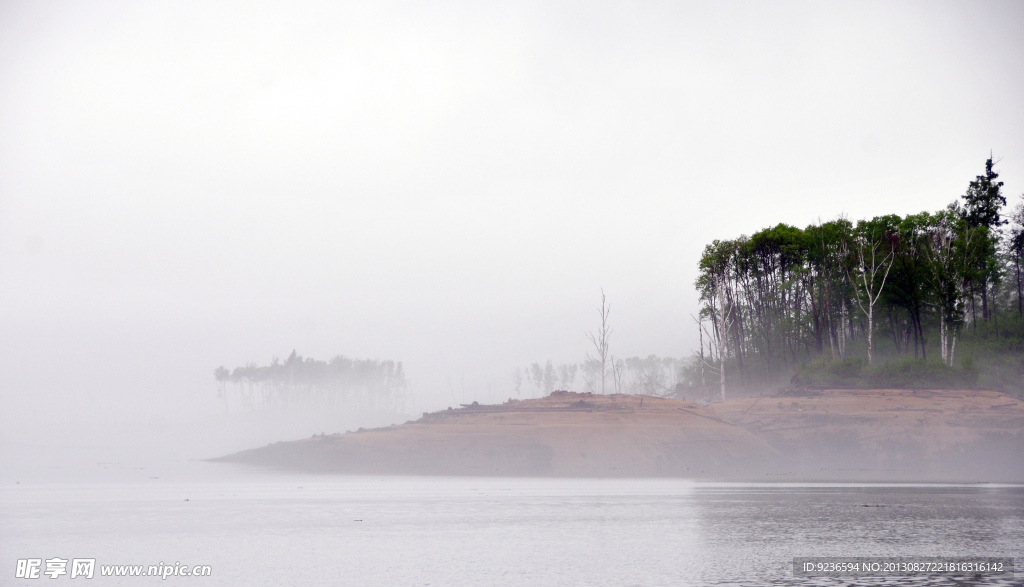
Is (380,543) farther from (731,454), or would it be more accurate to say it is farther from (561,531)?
(731,454)

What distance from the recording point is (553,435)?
52.7 meters

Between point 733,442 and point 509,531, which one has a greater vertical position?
point 509,531

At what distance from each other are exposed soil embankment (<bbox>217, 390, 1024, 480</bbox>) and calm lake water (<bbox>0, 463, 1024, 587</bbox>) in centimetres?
1286

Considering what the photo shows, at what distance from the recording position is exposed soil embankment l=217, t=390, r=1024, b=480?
4809 centimetres

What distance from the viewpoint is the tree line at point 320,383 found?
175m

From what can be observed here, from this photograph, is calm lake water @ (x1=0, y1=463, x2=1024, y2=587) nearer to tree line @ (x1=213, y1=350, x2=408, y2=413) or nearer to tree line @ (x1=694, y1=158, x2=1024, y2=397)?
tree line @ (x1=694, y1=158, x2=1024, y2=397)

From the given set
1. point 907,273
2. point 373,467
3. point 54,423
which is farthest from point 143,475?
point 54,423

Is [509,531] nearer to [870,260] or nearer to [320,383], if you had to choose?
[870,260]

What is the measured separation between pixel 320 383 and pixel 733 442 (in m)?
149

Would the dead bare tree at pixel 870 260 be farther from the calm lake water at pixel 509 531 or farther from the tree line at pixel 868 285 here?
the calm lake water at pixel 509 531

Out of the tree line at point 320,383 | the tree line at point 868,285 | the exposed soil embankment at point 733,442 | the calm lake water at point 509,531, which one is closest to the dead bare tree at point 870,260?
the tree line at point 868,285

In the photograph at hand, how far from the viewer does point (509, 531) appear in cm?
2158

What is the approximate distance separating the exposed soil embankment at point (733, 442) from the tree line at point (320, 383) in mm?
118578

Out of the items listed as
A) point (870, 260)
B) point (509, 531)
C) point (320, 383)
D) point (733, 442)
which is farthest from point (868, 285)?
point (320, 383)
